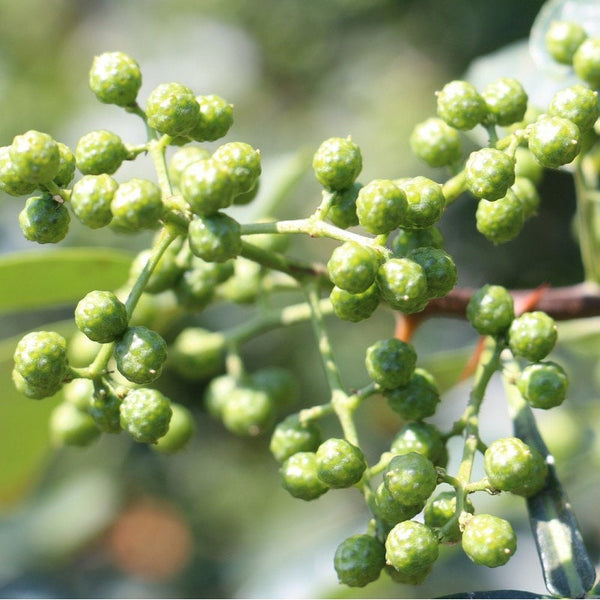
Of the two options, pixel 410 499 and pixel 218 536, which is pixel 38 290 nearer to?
pixel 410 499

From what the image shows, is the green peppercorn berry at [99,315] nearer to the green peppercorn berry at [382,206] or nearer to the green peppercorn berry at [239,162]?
the green peppercorn berry at [239,162]

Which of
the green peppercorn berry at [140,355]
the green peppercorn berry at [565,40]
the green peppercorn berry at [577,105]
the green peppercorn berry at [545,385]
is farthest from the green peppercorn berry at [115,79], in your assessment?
the green peppercorn berry at [565,40]

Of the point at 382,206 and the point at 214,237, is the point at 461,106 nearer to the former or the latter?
the point at 382,206

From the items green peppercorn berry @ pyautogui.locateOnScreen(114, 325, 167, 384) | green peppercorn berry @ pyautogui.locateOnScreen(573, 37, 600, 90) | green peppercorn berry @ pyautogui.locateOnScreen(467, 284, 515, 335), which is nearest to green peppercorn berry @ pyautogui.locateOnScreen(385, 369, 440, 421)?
green peppercorn berry @ pyautogui.locateOnScreen(467, 284, 515, 335)

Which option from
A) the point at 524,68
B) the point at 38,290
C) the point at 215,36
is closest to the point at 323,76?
the point at 215,36

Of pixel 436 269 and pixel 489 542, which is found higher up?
pixel 436 269

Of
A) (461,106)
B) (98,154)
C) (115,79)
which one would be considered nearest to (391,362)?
(461,106)

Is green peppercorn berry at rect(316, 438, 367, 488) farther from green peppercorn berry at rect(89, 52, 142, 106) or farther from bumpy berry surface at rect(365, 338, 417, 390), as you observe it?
green peppercorn berry at rect(89, 52, 142, 106)

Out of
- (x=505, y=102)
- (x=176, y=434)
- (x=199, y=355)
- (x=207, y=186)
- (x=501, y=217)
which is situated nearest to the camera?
(x=207, y=186)
